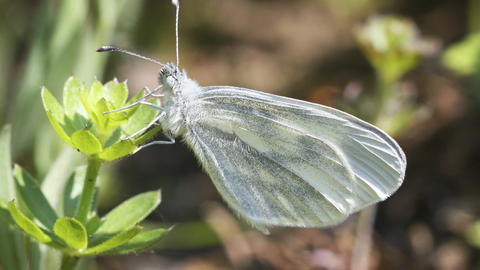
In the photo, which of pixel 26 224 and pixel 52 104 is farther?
pixel 52 104

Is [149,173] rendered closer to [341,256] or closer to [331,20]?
[341,256]

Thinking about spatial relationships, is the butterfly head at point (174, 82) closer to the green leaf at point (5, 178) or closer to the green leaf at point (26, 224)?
the green leaf at point (5, 178)

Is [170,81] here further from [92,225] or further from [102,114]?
[92,225]

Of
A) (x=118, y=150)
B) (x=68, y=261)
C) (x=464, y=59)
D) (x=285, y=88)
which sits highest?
(x=118, y=150)

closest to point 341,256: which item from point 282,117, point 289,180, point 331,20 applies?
point 289,180

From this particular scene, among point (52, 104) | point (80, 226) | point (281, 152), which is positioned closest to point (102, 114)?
point (52, 104)

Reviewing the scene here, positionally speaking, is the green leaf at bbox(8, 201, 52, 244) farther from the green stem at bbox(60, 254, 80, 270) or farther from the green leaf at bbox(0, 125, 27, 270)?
the green leaf at bbox(0, 125, 27, 270)

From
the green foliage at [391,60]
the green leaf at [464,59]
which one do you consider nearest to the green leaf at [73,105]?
the green foliage at [391,60]
